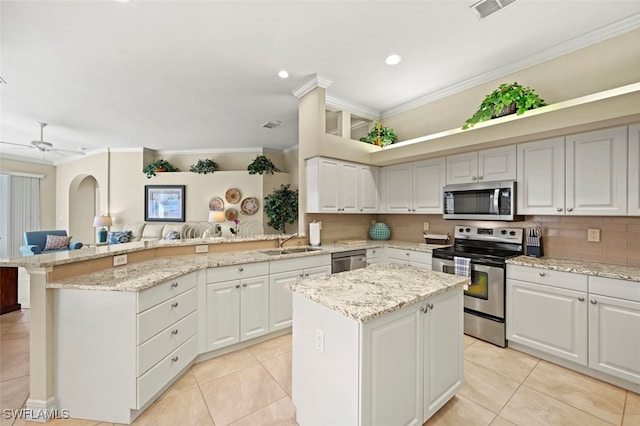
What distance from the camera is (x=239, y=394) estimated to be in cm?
200

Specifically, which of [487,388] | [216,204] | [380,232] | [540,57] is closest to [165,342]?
[487,388]

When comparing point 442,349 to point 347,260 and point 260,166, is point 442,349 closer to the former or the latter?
point 347,260

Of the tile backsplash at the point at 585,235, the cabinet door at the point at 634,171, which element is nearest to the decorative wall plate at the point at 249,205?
the tile backsplash at the point at 585,235

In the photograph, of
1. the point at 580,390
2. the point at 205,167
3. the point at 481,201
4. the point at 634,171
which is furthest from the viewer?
the point at 205,167

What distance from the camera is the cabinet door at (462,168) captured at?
123 inches

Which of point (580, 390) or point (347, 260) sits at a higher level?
point (347, 260)

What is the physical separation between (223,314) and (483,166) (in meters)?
3.28

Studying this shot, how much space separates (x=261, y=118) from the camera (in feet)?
15.4

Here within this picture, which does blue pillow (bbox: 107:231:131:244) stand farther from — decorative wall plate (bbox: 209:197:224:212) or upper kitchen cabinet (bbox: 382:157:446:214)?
upper kitchen cabinet (bbox: 382:157:446:214)

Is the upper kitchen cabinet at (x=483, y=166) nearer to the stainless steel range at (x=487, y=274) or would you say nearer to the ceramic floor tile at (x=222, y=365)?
the stainless steel range at (x=487, y=274)

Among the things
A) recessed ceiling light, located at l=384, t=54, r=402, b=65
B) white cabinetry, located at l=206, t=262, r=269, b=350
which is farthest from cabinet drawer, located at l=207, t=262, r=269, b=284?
recessed ceiling light, located at l=384, t=54, r=402, b=65

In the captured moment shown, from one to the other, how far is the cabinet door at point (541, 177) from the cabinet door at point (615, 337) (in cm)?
89

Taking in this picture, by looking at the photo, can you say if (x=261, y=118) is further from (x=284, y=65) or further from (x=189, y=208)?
(x=189, y=208)

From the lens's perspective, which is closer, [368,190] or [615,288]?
[615,288]
